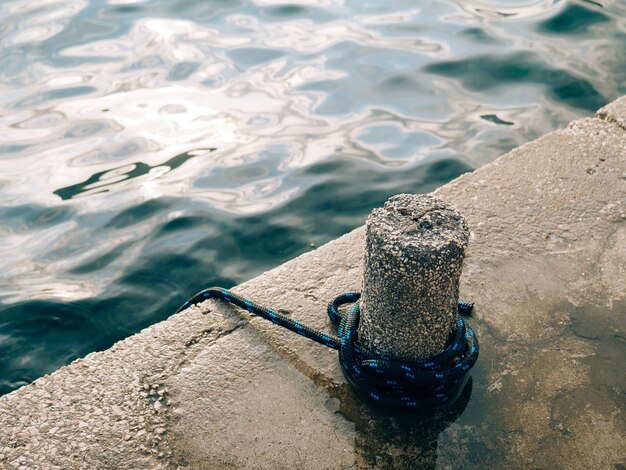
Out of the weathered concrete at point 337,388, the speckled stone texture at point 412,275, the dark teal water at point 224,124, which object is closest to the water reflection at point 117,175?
the dark teal water at point 224,124

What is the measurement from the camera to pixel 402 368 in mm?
2260

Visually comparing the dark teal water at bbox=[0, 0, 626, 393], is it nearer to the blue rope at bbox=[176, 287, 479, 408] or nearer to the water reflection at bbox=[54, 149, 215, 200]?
the water reflection at bbox=[54, 149, 215, 200]

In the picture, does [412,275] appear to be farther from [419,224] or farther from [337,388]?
[337,388]

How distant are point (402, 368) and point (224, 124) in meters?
3.42

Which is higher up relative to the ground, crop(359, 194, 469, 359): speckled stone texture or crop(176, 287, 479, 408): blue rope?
crop(359, 194, 469, 359): speckled stone texture

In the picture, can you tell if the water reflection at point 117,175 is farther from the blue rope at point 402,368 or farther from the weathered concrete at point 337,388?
the blue rope at point 402,368

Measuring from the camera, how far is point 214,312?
272 cm

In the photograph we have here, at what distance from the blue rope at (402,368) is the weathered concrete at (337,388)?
0.19 ft

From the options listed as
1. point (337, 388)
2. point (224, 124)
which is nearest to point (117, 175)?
point (224, 124)

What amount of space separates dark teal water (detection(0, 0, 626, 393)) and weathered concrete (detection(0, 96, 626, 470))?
1261 mm

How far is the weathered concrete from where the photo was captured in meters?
2.20

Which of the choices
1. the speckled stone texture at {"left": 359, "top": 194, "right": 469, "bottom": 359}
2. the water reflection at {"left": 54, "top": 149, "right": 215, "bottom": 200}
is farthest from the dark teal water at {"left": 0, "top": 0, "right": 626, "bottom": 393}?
the speckled stone texture at {"left": 359, "top": 194, "right": 469, "bottom": 359}

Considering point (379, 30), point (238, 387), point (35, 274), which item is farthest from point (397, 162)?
point (238, 387)

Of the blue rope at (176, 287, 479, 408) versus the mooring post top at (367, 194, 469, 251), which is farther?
the blue rope at (176, 287, 479, 408)
